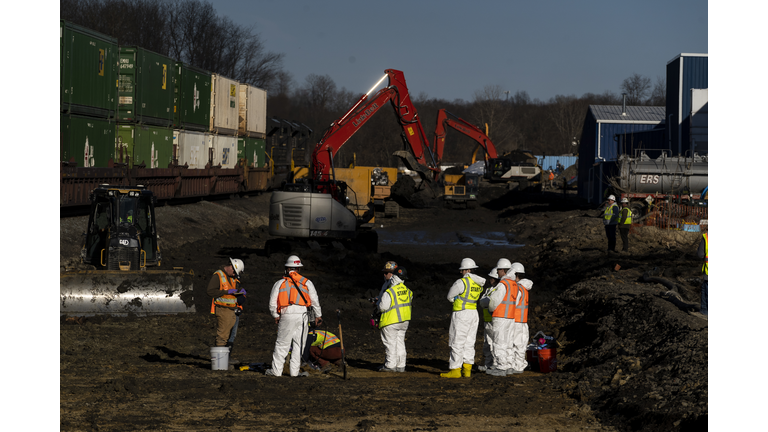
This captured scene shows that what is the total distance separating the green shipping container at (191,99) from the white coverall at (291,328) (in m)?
21.6

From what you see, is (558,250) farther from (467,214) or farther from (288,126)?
(288,126)

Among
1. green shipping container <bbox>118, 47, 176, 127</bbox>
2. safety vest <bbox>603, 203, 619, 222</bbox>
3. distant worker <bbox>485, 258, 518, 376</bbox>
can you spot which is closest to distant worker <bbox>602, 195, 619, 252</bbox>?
safety vest <bbox>603, 203, 619, 222</bbox>

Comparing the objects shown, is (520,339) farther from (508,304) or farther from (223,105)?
(223,105)

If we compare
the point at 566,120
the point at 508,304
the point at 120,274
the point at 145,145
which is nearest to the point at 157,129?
the point at 145,145

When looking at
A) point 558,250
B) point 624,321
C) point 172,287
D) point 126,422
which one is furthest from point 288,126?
point 126,422

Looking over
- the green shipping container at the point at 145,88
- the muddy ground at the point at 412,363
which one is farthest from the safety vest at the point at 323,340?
the green shipping container at the point at 145,88

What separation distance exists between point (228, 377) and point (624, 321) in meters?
6.35

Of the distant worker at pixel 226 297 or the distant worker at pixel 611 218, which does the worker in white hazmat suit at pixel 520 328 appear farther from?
the distant worker at pixel 611 218

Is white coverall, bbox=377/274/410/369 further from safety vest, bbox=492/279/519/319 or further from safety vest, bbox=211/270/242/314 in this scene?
safety vest, bbox=211/270/242/314

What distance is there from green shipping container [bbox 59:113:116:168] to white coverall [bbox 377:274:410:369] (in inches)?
550

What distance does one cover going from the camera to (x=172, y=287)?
42.9 ft

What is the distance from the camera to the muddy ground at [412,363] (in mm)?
7750

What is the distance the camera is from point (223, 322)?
1008 centimetres

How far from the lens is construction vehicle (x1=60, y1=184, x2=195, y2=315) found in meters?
12.8
